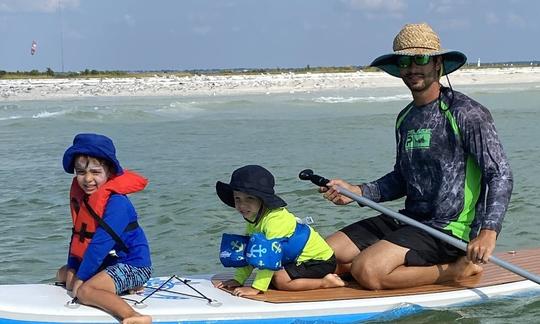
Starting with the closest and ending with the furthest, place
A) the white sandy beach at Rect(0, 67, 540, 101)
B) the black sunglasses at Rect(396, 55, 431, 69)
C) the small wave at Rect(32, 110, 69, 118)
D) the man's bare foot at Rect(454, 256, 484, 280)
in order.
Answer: the black sunglasses at Rect(396, 55, 431, 69) → the man's bare foot at Rect(454, 256, 484, 280) → the small wave at Rect(32, 110, 69, 118) → the white sandy beach at Rect(0, 67, 540, 101)

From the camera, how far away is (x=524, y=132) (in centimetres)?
1572

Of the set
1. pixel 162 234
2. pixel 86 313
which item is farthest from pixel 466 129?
pixel 162 234

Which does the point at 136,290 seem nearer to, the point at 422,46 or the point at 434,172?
the point at 434,172

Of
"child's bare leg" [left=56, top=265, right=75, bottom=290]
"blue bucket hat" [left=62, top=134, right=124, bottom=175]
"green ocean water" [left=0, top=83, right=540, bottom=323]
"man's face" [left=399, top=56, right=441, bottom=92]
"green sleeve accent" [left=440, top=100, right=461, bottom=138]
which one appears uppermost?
"man's face" [left=399, top=56, right=441, bottom=92]

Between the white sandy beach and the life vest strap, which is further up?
the life vest strap

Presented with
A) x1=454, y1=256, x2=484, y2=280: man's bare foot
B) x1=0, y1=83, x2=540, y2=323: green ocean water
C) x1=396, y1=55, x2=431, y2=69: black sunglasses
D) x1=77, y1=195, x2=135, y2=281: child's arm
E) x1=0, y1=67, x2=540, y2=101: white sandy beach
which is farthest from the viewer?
x1=0, y1=67, x2=540, y2=101: white sandy beach

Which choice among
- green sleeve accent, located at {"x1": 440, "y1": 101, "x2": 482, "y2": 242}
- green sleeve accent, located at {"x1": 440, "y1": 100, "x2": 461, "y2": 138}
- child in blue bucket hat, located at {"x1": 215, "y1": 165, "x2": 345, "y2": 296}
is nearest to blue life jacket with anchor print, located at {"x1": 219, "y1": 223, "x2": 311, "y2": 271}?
child in blue bucket hat, located at {"x1": 215, "y1": 165, "x2": 345, "y2": 296}

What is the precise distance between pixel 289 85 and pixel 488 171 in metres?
35.8

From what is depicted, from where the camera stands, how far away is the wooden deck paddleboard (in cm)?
393

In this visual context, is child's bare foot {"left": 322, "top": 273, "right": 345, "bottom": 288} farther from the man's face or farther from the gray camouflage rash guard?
the man's face

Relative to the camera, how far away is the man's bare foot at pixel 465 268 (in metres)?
4.48

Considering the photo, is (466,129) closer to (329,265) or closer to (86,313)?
(329,265)

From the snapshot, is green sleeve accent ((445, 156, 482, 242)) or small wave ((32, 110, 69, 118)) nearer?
→ green sleeve accent ((445, 156, 482, 242))

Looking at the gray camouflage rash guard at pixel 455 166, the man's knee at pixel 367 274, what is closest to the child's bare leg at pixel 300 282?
the man's knee at pixel 367 274
